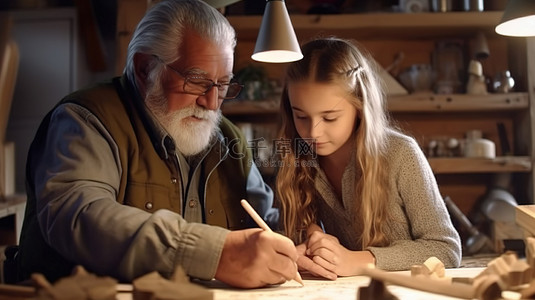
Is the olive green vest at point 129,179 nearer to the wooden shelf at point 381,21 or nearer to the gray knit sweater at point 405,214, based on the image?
the gray knit sweater at point 405,214

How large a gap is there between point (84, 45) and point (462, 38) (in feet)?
7.90

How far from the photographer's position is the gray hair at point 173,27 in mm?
1610

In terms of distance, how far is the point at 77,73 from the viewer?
329 centimetres

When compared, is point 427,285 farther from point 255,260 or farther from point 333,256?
point 333,256

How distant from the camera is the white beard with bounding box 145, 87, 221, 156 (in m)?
1.60

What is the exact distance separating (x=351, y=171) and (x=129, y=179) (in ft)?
2.17

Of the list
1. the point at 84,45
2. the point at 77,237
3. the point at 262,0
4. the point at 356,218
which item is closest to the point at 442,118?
the point at 262,0

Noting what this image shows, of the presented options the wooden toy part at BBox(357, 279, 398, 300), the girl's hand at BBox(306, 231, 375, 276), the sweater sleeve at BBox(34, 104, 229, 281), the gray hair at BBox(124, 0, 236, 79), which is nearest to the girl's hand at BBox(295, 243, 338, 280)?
the girl's hand at BBox(306, 231, 375, 276)

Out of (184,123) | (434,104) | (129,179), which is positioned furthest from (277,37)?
(434,104)

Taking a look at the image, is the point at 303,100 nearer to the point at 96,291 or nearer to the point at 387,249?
the point at 387,249

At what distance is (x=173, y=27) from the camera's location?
63.3 inches

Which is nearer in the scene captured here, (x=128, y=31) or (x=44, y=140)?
(x=44, y=140)

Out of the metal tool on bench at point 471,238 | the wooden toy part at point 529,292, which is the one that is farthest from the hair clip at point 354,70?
the metal tool on bench at point 471,238

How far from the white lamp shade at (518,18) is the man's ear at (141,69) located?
1.05 m
